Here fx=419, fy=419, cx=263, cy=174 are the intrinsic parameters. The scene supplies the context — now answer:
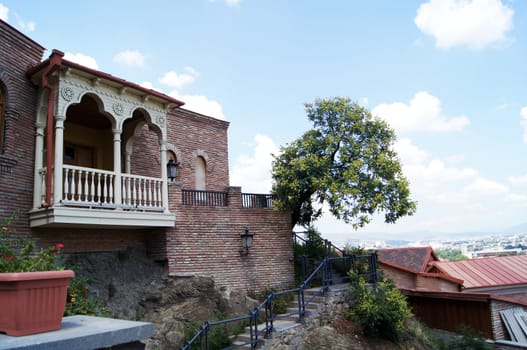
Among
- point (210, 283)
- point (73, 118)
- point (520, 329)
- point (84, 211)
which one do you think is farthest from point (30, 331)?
point (520, 329)

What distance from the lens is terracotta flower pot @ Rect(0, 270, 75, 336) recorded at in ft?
9.25

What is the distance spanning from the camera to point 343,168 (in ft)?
45.5

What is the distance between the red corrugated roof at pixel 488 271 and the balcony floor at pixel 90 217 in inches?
692

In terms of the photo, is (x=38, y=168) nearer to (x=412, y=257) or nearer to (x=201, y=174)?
(x=201, y=174)

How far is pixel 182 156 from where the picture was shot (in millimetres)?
15164

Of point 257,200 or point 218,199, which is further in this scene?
point 257,200

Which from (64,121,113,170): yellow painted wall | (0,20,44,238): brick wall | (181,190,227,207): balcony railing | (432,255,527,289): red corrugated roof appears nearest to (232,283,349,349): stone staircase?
(181,190,227,207): balcony railing

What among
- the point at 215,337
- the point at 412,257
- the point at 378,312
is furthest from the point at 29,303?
the point at 412,257

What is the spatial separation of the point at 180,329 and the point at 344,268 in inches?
246

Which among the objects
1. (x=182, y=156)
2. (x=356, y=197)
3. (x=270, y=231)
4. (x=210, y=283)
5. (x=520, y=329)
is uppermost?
(x=182, y=156)

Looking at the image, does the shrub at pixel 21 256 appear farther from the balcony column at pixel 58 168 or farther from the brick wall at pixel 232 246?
the brick wall at pixel 232 246

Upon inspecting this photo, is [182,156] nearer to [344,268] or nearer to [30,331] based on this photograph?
[344,268]

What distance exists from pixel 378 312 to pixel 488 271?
599 inches

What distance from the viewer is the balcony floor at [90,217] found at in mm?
9094
